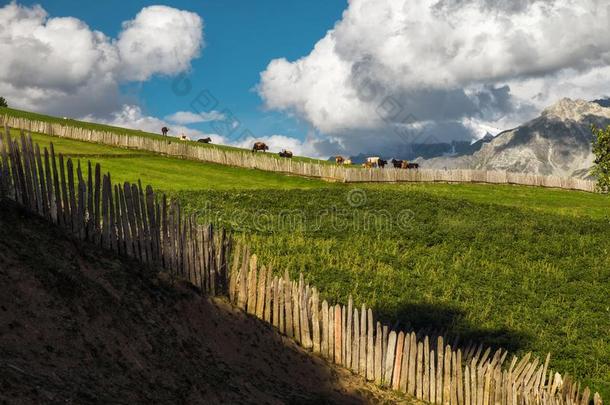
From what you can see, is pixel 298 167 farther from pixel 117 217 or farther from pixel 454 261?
pixel 117 217

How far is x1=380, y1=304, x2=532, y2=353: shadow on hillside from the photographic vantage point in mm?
14113

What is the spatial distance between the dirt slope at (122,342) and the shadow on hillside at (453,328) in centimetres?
408

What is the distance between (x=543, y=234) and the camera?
25562mm

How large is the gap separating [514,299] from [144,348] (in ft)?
40.9

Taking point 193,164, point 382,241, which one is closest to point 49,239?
point 382,241

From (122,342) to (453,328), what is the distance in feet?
30.2

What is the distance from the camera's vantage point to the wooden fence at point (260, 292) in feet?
33.7

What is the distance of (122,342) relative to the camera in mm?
8078

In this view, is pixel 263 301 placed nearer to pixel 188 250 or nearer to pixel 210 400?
pixel 188 250

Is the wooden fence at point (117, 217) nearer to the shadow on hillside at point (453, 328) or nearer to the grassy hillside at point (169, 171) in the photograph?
the shadow on hillside at point (453, 328)

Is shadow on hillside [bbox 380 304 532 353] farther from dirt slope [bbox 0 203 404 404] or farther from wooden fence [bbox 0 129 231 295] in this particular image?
wooden fence [bbox 0 129 231 295]

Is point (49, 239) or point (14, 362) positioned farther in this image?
point (49, 239)

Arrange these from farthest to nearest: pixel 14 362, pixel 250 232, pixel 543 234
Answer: pixel 543 234, pixel 250 232, pixel 14 362

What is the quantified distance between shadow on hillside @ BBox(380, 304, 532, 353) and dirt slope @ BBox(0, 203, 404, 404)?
4.08 m
